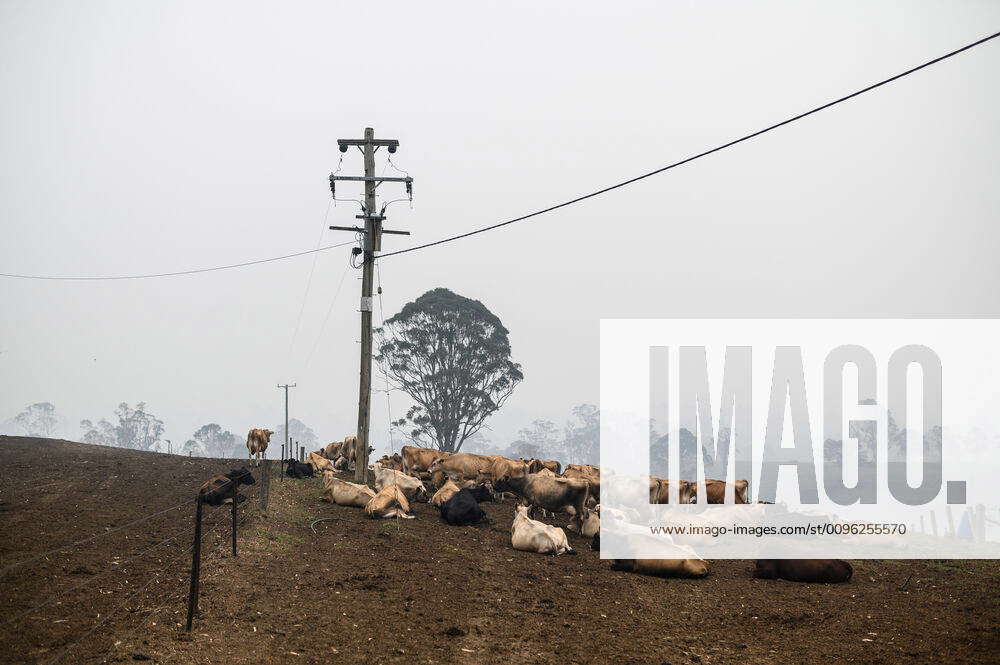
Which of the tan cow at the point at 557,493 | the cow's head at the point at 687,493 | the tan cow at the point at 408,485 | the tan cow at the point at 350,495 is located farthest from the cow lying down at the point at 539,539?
the cow's head at the point at 687,493

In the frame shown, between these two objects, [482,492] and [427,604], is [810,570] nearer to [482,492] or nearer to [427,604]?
[427,604]

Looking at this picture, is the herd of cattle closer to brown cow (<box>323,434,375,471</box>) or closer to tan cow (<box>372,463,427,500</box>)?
tan cow (<box>372,463,427,500</box>)

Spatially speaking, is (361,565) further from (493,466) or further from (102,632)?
(493,466)

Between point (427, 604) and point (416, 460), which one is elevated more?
point (416, 460)

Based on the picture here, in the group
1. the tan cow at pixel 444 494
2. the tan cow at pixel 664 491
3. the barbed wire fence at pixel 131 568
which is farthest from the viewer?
the tan cow at pixel 664 491

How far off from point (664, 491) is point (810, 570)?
7952 mm

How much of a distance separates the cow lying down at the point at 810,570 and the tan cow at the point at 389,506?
8263mm

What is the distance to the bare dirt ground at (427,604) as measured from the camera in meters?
8.21

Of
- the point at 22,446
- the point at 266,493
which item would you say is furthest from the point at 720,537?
the point at 22,446

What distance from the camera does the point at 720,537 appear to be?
16.6m

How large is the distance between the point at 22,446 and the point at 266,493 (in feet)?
65.1

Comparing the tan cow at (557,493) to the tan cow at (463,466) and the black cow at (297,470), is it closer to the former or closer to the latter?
the tan cow at (463,466)

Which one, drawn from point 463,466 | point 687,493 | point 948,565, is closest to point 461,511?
point 687,493

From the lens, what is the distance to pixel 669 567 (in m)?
12.8
